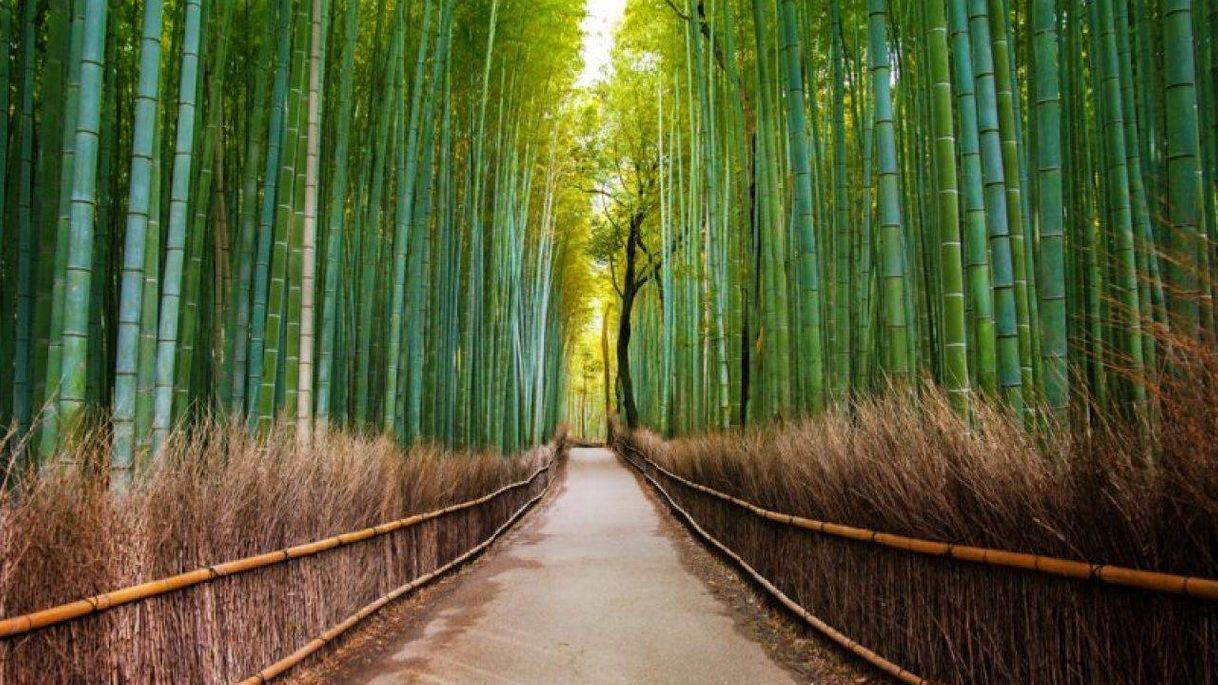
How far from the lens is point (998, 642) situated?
6.93 ft

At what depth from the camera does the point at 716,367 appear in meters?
8.22

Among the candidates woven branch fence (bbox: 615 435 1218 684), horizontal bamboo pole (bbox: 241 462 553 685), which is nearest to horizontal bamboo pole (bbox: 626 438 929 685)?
woven branch fence (bbox: 615 435 1218 684)

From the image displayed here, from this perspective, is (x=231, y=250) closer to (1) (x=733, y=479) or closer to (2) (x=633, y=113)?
(1) (x=733, y=479)

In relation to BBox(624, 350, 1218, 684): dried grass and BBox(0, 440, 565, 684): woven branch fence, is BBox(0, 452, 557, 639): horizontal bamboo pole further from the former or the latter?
BBox(624, 350, 1218, 684): dried grass

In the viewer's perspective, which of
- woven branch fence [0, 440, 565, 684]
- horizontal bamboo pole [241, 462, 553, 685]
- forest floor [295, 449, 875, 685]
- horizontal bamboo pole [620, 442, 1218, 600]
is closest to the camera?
horizontal bamboo pole [620, 442, 1218, 600]

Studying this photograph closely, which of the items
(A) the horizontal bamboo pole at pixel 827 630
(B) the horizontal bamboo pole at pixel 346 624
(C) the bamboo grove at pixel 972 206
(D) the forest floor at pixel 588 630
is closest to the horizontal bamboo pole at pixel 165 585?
(B) the horizontal bamboo pole at pixel 346 624

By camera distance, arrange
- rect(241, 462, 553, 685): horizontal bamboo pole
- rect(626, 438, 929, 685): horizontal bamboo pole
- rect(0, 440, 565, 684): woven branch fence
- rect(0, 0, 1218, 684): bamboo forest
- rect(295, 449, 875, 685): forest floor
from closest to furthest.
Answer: rect(0, 440, 565, 684): woven branch fence < rect(0, 0, 1218, 684): bamboo forest < rect(626, 438, 929, 685): horizontal bamboo pole < rect(241, 462, 553, 685): horizontal bamboo pole < rect(295, 449, 875, 685): forest floor

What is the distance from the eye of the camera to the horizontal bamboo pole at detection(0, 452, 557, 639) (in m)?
1.69

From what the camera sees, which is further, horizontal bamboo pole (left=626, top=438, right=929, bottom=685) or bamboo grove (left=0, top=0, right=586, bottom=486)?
bamboo grove (left=0, top=0, right=586, bottom=486)

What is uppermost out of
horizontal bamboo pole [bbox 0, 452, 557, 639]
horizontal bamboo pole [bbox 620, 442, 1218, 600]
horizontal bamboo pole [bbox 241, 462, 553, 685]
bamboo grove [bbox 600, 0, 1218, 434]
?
bamboo grove [bbox 600, 0, 1218, 434]

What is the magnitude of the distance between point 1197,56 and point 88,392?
5.33m

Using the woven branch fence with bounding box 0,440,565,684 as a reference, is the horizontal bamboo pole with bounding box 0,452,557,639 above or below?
above

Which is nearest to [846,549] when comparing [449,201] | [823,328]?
[823,328]

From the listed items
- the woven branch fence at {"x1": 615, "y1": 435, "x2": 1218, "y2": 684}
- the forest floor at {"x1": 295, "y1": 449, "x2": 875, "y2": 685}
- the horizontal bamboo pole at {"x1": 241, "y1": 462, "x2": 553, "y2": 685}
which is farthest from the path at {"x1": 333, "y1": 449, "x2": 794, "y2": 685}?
the woven branch fence at {"x1": 615, "y1": 435, "x2": 1218, "y2": 684}
